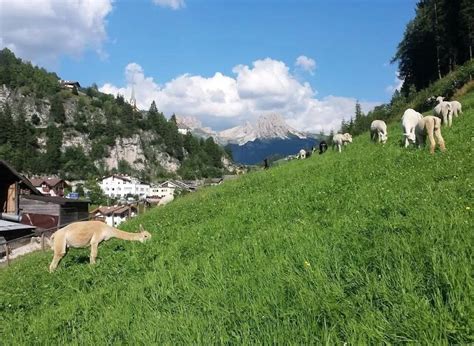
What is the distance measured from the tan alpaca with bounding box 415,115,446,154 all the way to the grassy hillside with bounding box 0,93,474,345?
257cm

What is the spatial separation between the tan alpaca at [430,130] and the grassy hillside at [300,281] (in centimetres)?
257

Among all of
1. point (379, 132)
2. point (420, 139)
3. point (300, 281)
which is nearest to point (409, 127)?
point (420, 139)

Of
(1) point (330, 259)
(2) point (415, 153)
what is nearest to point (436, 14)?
(2) point (415, 153)

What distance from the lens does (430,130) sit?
15.5 metres

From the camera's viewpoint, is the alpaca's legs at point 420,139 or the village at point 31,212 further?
the village at point 31,212

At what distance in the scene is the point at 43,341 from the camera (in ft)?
23.6

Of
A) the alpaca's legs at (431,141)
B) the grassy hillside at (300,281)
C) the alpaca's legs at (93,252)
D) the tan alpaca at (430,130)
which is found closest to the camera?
the grassy hillside at (300,281)

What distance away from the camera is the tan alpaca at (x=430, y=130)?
49.5 feet

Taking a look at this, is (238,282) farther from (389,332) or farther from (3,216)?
(3,216)

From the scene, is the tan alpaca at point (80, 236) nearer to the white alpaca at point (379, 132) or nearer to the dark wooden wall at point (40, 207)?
the white alpaca at point (379, 132)

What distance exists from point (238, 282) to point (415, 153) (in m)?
10.7

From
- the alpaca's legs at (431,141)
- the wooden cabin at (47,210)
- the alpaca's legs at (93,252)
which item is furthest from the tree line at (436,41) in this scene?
the alpaca's legs at (93,252)

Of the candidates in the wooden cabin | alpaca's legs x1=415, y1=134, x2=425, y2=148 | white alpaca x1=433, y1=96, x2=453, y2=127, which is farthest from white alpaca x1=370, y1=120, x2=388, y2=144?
the wooden cabin

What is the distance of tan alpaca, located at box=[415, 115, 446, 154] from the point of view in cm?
1508
